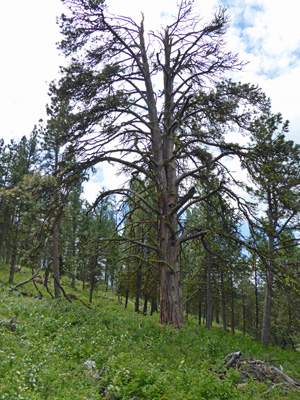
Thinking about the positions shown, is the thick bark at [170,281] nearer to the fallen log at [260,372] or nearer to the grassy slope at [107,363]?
the grassy slope at [107,363]

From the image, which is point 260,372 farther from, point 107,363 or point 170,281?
point 107,363

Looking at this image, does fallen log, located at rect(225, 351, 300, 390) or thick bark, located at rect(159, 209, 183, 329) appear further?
thick bark, located at rect(159, 209, 183, 329)

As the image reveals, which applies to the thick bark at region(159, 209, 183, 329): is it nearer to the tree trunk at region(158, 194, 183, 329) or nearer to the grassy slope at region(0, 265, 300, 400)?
the tree trunk at region(158, 194, 183, 329)

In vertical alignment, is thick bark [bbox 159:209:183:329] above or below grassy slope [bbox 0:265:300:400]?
above

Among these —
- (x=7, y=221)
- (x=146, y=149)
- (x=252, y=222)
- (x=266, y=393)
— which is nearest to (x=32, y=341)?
(x=266, y=393)

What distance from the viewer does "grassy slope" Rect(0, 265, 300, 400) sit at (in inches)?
157

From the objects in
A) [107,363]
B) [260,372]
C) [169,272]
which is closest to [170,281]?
[169,272]

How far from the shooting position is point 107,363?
4.79 metres

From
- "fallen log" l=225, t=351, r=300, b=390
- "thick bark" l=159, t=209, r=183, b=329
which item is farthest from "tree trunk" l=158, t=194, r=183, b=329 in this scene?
"fallen log" l=225, t=351, r=300, b=390

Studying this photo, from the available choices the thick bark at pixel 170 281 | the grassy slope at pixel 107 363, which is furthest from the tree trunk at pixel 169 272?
the grassy slope at pixel 107 363

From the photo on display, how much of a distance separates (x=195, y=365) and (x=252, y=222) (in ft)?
14.1

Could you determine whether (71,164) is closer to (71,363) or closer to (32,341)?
(32,341)

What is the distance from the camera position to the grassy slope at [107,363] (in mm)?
3982

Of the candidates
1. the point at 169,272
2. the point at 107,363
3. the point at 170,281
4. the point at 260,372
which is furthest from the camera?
the point at 169,272
